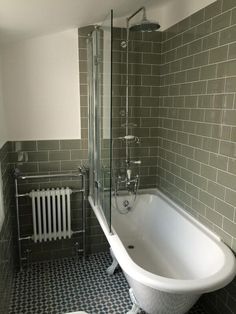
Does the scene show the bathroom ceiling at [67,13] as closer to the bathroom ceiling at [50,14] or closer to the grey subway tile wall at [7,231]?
the bathroom ceiling at [50,14]

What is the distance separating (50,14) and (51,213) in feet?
5.90

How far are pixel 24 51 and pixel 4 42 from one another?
0.23 meters

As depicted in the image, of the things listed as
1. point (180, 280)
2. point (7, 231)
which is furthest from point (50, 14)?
point (180, 280)

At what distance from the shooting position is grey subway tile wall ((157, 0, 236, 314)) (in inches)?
73.2

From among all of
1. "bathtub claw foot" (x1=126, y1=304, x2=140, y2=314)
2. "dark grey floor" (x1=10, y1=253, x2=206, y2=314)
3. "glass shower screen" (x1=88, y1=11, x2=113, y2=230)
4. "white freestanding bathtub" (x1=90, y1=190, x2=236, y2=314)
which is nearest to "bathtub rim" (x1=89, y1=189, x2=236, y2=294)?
"white freestanding bathtub" (x1=90, y1=190, x2=236, y2=314)

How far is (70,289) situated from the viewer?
8.00 ft

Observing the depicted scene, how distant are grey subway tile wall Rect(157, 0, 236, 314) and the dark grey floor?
792 millimetres

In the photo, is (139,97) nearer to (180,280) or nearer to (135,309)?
(180,280)

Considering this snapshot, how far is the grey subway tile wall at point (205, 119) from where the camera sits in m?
1.86

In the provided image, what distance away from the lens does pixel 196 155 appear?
2.26 metres

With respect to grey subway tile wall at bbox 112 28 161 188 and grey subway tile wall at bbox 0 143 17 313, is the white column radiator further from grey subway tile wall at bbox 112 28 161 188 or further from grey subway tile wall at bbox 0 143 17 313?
grey subway tile wall at bbox 112 28 161 188

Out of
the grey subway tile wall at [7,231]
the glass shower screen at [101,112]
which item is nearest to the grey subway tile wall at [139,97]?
the glass shower screen at [101,112]

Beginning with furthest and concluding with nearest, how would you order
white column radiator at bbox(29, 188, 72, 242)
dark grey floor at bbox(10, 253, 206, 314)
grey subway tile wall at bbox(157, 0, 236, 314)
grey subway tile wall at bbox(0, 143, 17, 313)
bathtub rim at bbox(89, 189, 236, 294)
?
white column radiator at bbox(29, 188, 72, 242)
dark grey floor at bbox(10, 253, 206, 314)
grey subway tile wall at bbox(0, 143, 17, 313)
grey subway tile wall at bbox(157, 0, 236, 314)
bathtub rim at bbox(89, 189, 236, 294)

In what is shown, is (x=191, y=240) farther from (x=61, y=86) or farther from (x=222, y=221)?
(x=61, y=86)
